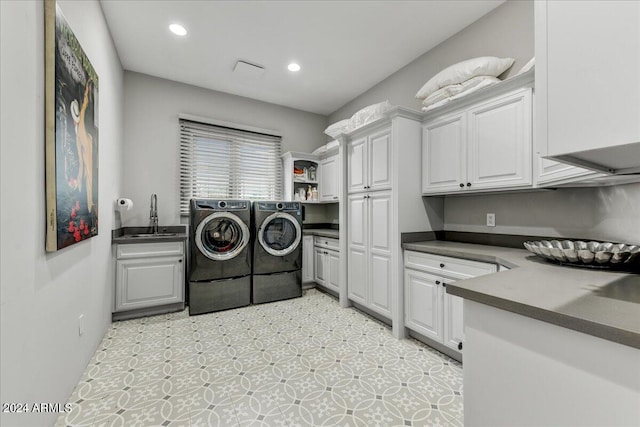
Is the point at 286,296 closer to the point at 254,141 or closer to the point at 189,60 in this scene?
the point at 254,141

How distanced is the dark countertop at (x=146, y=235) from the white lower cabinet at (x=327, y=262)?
172 centimetres

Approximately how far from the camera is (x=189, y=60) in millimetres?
3029

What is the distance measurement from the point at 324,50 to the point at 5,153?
270cm

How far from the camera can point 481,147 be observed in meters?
2.06

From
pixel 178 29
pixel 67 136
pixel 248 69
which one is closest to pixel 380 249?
pixel 67 136

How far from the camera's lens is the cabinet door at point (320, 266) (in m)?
3.65

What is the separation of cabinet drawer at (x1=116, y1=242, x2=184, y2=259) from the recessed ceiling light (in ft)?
7.02

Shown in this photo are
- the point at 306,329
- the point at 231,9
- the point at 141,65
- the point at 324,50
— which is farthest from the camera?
the point at 141,65

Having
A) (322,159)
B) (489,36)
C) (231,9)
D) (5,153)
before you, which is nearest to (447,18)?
(489,36)

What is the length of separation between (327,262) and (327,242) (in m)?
0.27

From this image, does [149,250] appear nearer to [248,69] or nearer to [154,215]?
[154,215]

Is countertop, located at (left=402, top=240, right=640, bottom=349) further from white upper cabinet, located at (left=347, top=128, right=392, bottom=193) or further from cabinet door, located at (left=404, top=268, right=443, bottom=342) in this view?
white upper cabinet, located at (left=347, top=128, right=392, bottom=193)

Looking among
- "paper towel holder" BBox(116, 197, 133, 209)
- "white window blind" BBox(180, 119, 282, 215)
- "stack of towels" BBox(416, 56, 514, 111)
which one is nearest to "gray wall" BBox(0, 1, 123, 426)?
"paper towel holder" BBox(116, 197, 133, 209)

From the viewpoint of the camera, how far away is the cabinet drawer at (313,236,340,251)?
11.2 feet
